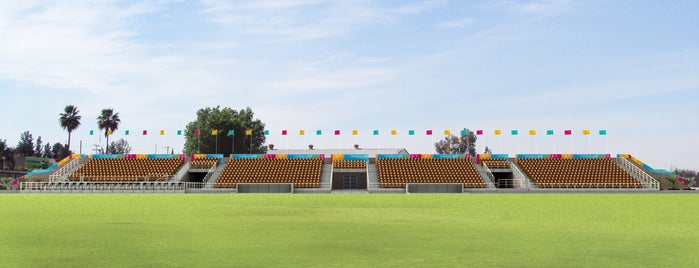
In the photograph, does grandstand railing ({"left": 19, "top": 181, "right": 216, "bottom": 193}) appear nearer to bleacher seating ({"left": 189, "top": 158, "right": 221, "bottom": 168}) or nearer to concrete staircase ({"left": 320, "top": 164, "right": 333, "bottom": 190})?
bleacher seating ({"left": 189, "top": 158, "right": 221, "bottom": 168})

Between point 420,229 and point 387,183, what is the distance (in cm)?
4604

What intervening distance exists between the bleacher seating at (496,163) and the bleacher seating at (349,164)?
13932mm

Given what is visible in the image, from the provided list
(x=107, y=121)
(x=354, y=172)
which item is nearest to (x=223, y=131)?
(x=107, y=121)

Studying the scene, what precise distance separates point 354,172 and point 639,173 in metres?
30.9

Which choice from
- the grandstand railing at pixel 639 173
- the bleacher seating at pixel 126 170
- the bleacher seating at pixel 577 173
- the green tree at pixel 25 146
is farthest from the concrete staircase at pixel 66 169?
the green tree at pixel 25 146

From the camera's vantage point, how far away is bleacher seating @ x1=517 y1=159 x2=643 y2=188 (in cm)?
6172

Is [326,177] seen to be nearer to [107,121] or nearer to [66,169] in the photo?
[66,169]

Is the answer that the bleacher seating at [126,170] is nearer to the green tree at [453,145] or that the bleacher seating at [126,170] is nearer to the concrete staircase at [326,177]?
the concrete staircase at [326,177]

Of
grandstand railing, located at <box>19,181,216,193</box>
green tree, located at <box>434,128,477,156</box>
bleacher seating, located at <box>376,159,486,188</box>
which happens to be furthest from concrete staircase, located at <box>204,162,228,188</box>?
green tree, located at <box>434,128,477,156</box>

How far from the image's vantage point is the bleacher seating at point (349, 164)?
70.5 m

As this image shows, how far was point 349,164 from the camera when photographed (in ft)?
235

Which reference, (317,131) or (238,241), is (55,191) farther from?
(238,241)

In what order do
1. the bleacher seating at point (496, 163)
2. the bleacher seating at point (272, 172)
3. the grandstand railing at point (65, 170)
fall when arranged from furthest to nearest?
1. the bleacher seating at point (496, 163)
2. the grandstand railing at point (65, 170)
3. the bleacher seating at point (272, 172)

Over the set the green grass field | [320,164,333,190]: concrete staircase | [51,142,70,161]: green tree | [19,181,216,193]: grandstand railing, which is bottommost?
[19,181,216,193]: grandstand railing
